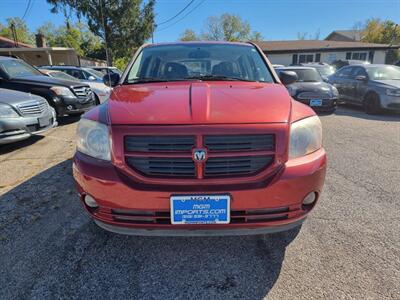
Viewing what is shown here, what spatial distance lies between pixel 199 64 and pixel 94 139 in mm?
1647

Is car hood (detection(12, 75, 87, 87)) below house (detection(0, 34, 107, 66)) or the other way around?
below

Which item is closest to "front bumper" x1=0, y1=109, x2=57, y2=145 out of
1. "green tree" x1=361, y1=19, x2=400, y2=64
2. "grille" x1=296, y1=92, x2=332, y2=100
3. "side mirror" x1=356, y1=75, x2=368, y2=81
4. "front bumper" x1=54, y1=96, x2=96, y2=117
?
"front bumper" x1=54, y1=96, x2=96, y2=117

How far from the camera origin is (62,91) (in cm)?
720

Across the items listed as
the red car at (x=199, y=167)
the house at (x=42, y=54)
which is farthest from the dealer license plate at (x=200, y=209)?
the house at (x=42, y=54)

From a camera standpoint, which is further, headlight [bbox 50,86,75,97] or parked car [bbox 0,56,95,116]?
headlight [bbox 50,86,75,97]

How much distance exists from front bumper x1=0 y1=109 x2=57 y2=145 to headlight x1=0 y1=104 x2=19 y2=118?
0.06 metres

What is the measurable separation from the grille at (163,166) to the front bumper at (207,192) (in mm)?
106

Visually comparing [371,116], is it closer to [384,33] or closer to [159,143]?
[159,143]

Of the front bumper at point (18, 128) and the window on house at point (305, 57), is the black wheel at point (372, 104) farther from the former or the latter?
the window on house at point (305, 57)

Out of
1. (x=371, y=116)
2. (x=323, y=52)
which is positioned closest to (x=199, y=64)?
(x=371, y=116)

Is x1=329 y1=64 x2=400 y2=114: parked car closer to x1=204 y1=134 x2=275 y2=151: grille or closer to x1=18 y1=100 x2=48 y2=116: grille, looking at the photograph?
x1=204 y1=134 x2=275 y2=151: grille

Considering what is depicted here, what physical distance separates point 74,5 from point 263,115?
33.8 meters

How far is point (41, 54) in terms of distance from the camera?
28.5 m

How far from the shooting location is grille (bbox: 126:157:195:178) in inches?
76.8
